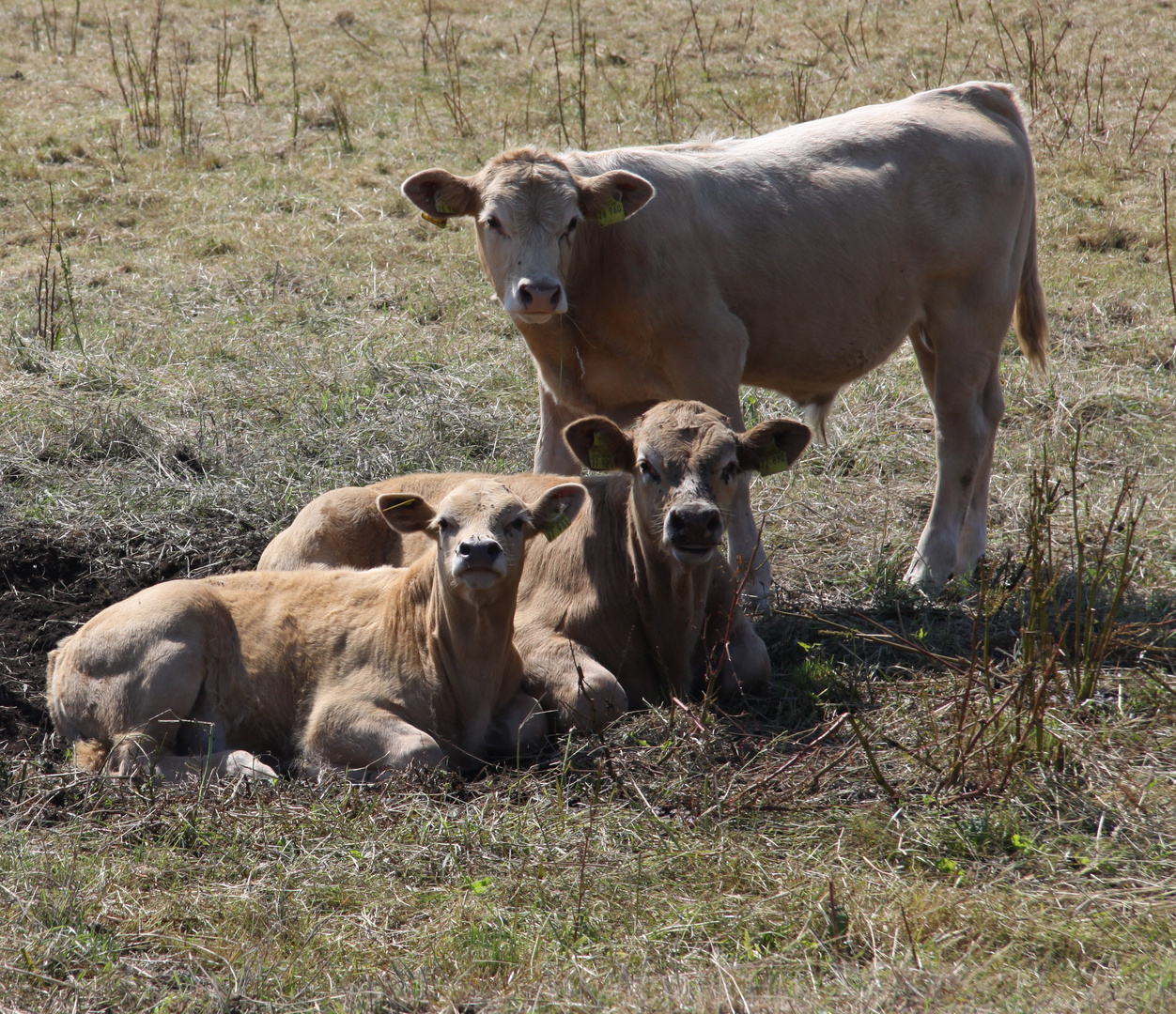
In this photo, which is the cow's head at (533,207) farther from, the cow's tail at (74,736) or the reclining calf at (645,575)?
the cow's tail at (74,736)

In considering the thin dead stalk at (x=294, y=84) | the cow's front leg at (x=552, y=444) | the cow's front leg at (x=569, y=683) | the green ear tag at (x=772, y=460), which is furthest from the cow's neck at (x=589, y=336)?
the thin dead stalk at (x=294, y=84)

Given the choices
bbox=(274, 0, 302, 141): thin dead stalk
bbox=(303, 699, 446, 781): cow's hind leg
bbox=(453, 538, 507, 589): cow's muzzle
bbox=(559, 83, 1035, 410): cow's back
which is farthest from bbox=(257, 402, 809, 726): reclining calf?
bbox=(274, 0, 302, 141): thin dead stalk

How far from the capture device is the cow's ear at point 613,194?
6.30m

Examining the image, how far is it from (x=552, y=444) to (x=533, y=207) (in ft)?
4.84

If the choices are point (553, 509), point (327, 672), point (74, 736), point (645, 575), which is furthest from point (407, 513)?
point (74, 736)

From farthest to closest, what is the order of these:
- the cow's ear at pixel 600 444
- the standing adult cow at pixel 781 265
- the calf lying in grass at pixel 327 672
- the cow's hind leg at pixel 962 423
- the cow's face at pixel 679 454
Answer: the cow's hind leg at pixel 962 423, the standing adult cow at pixel 781 265, the cow's ear at pixel 600 444, the cow's face at pixel 679 454, the calf lying in grass at pixel 327 672

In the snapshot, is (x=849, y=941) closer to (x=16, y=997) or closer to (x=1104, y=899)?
(x=1104, y=899)

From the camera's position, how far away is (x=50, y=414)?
8.59 meters

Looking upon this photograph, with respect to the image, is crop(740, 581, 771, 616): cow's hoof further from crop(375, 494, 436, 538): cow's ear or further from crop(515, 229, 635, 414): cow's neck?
crop(375, 494, 436, 538): cow's ear

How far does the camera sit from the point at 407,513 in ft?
17.5

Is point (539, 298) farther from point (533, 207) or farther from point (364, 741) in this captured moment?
point (364, 741)

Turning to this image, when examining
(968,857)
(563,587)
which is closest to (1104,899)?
(968,857)

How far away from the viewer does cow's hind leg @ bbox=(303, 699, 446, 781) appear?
199 inches

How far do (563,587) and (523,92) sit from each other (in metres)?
10.8
